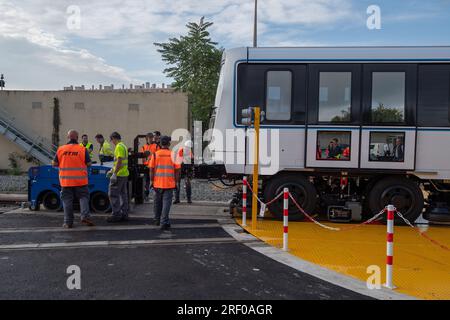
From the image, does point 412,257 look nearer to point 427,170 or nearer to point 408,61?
point 427,170

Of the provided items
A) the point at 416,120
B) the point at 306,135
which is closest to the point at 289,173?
the point at 306,135

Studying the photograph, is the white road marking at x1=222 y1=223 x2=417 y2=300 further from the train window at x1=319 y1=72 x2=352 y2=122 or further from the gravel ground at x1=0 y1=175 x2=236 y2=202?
the gravel ground at x1=0 y1=175 x2=236 y2=202

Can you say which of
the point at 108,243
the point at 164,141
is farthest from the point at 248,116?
the point at 108,243

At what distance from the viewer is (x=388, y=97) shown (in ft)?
29.0

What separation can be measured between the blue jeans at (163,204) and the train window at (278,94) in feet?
8.57

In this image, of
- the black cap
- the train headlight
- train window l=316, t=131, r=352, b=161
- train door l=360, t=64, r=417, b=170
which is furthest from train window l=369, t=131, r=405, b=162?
the black cap

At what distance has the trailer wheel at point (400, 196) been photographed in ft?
29.6

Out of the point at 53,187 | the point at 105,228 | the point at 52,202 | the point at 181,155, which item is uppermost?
the point at 181,155

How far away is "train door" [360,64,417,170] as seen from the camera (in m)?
8.75

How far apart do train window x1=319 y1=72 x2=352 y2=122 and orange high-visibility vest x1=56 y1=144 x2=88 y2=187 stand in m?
4.92

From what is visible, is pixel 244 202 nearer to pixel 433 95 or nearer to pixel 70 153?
pixel 70 153

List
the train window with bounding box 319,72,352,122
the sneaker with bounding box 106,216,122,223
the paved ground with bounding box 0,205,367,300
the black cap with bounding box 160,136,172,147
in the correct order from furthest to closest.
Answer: the sneaker with bounding box 106,216,122,223 → the train window with bounding box 319,72,352,122 → the black cap with bounding box 160,136,172,147 → the paved ground with bounding box 0,205,367,300

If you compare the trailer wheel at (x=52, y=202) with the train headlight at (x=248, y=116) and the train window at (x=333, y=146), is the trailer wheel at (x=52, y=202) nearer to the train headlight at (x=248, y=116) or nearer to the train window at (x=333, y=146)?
the train headlight at (x=248, y=116)

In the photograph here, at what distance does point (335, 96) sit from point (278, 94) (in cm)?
117
